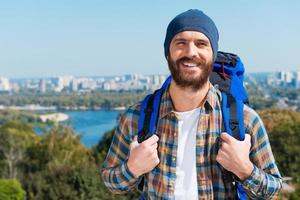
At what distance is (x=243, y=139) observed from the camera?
53.7 inches

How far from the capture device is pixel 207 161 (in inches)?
56.0

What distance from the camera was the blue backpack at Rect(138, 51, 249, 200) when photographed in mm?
1371

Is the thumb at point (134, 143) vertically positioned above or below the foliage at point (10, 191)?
above

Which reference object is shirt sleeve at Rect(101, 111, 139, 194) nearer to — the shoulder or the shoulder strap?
the shoulder strap

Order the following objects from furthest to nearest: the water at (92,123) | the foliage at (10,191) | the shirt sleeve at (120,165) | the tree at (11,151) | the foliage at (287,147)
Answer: the water at (92,123) < the tree at (11,151) < the foliage at (287,147) < the foliage at (10,191) < the shirt sleeve at (120,165)

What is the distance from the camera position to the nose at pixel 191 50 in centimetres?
136

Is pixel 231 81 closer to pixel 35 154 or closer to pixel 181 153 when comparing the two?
pixel 181 153

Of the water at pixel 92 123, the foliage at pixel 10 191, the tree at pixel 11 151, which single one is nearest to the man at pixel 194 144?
the foliage at pixel 10 191

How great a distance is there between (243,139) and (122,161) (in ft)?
1.42

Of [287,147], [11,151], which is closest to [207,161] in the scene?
[287,147]

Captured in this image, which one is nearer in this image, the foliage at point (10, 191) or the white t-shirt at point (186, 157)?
the white t-shirt at point (186, 157)

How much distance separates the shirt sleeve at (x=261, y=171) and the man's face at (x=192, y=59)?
0.69 ft

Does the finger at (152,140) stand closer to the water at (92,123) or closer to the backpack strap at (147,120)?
the backpack strap at (147,120)

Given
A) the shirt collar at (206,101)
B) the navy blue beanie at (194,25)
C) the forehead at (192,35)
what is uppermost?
the navy blue beanie at (194,25)
